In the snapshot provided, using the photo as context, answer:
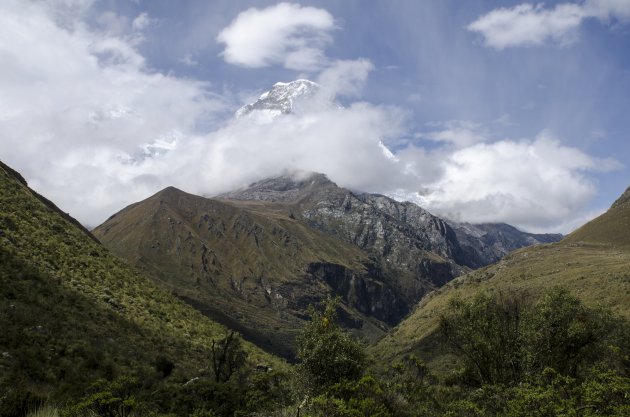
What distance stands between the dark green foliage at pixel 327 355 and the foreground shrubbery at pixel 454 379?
7 centimetres

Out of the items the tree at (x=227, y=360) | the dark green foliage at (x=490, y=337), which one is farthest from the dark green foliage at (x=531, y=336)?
the tree at (x=227, y=360)

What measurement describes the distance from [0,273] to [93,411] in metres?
29.0

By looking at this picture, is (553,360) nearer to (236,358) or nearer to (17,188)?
(236,358)

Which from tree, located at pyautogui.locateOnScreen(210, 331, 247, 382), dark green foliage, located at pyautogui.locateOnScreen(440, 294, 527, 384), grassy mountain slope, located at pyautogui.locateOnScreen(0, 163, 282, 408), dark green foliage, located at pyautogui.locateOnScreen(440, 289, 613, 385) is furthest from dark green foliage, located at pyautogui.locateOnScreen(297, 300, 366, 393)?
dark green foliage, located at pyautogui.locateOnScreen(440, 289, 613, 385)

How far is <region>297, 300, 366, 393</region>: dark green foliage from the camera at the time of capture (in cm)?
2761

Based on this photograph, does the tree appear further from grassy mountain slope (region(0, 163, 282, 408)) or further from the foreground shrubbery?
grassy mountain slope (region(0, 163, 282, 408))

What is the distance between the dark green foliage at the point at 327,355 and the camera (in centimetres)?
2761

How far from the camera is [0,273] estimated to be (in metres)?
38.8

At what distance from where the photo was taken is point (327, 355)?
1096 inches

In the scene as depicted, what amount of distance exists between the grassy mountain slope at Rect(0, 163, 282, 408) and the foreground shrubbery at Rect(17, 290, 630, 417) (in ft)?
9.64

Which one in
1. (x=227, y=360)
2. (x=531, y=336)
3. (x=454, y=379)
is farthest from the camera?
(x=454, y=379)

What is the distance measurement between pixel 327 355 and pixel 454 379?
33.1 metres

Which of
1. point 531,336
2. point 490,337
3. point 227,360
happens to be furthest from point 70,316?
point 531,336

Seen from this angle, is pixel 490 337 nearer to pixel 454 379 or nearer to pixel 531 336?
pixel 531 336
